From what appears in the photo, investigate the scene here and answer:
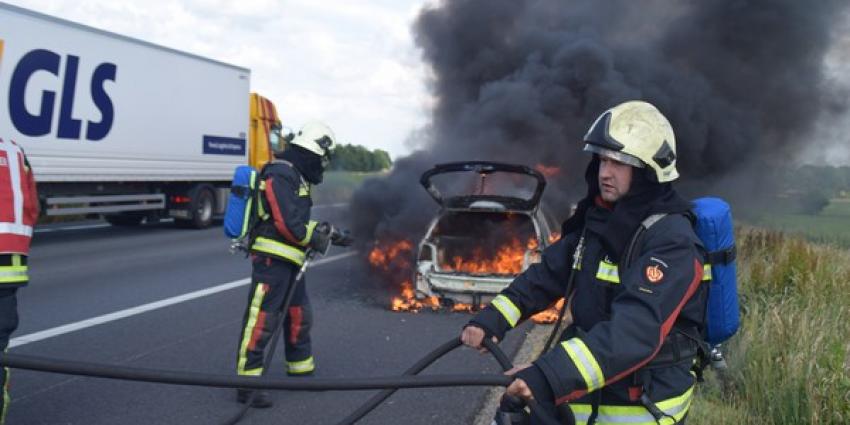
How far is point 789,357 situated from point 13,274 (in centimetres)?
410

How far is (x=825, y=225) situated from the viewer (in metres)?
9.67

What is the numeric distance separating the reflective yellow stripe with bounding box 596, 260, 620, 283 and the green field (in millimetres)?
7059

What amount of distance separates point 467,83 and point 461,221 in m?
8.21

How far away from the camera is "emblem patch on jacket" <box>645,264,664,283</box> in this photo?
7.08ft

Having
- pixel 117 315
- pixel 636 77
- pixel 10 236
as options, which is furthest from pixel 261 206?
pixel 636 77

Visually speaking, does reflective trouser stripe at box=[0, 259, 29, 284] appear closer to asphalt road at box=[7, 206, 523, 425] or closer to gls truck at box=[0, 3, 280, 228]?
asphalt road at box=[7, 206, 523, 425]

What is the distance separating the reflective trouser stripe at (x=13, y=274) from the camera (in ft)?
11.2

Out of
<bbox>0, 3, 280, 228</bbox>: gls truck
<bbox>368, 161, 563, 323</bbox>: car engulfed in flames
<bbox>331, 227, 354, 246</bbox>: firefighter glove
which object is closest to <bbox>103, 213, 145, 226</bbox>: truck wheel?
<bbox>0, 3, 280, 228</bbox>: gls truck

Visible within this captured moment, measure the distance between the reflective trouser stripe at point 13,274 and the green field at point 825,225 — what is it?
816cm

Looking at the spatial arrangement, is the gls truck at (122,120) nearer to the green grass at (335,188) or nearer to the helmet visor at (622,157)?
the green grass at (335,188)

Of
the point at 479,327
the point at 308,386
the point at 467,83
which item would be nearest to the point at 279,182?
the point at 479,327

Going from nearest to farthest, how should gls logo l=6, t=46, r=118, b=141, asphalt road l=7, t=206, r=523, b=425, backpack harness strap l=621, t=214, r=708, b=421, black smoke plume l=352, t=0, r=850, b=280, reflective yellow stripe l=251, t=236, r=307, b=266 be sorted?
backpack harness strap l=621, t=214, r=708, b=421 < asphalt road l=7, t=206, r=523, b=425 < reflective yellow stripe l=251, t=236, r=307, b=266 < gls logo l=6, t=46, r=118, b=141 < black smoke plume l=352, t=0, r=850, b=280

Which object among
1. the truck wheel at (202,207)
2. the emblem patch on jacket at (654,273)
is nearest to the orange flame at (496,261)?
the emblem patch on jacket at (654,273)

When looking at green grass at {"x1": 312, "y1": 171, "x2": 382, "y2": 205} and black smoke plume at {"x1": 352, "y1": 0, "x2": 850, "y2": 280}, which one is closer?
black smoke plume at {"x1": 352, "y1": 0, "x2": 850, "y2": 280}
